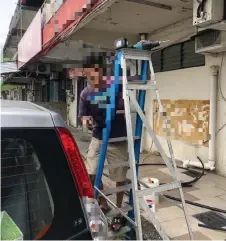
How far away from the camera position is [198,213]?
3.91m

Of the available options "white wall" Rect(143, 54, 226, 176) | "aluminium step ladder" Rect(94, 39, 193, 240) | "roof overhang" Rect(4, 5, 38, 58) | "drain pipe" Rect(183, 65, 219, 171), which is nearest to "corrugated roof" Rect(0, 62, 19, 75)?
"roof overhang" Rect(4, 5, 38, 58)

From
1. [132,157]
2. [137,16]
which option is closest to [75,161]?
[132,157]

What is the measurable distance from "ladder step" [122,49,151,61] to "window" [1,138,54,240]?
4.72 feet

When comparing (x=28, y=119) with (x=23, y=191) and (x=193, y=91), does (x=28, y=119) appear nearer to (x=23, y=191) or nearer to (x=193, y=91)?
(x=23, y=191)

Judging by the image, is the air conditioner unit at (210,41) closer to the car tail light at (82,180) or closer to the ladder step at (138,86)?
the ladder step at (138,86)

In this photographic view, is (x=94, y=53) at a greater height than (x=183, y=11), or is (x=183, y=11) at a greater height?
(x=183, y=11)

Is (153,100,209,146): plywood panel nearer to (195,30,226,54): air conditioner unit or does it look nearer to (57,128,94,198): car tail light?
(195,30,226,54): air conditioner unit

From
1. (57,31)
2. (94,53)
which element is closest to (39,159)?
(94,53)

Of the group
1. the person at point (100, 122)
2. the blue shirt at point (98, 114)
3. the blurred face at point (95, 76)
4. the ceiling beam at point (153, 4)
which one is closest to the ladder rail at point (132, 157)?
the person at point (100, 122)

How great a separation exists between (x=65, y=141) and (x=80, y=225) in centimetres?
44

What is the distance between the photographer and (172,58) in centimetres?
686

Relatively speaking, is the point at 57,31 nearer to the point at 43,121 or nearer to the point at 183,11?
the point at 183,11

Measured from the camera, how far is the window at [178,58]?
611 centimetres

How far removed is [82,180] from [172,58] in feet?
19.1
